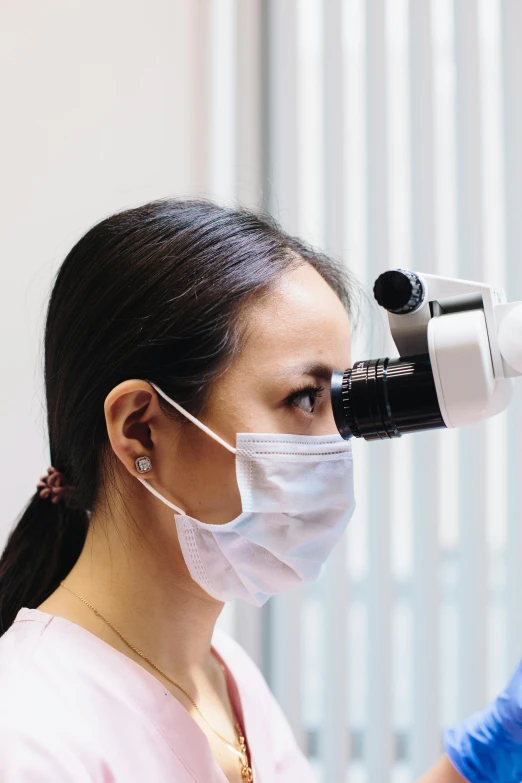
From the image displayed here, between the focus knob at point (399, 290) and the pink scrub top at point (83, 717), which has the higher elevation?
the focus knob at point (399, 290)

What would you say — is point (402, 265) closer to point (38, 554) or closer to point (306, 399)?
point (306, 399)

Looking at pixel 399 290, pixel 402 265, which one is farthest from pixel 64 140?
pixel 399 290

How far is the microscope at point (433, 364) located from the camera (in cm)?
82

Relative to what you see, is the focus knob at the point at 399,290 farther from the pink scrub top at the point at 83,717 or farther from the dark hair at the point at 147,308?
the pink scrub top at the point at 83,717

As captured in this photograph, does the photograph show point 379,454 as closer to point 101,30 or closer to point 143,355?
point 143,355

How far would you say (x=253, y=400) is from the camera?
936 mm

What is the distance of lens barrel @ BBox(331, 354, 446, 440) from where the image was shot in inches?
33.9

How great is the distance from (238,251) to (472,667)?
3.73 ft

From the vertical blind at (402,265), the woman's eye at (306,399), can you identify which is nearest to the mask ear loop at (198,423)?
the woman's eye at (306,399)

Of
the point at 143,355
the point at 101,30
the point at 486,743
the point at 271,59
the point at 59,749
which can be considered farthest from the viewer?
the point at 271,59

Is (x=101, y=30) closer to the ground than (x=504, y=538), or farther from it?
farther from it

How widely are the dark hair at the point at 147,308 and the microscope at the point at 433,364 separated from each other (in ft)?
0.57

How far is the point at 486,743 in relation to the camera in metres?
1.13

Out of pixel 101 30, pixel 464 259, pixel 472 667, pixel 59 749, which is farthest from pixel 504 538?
pixel 101 30
